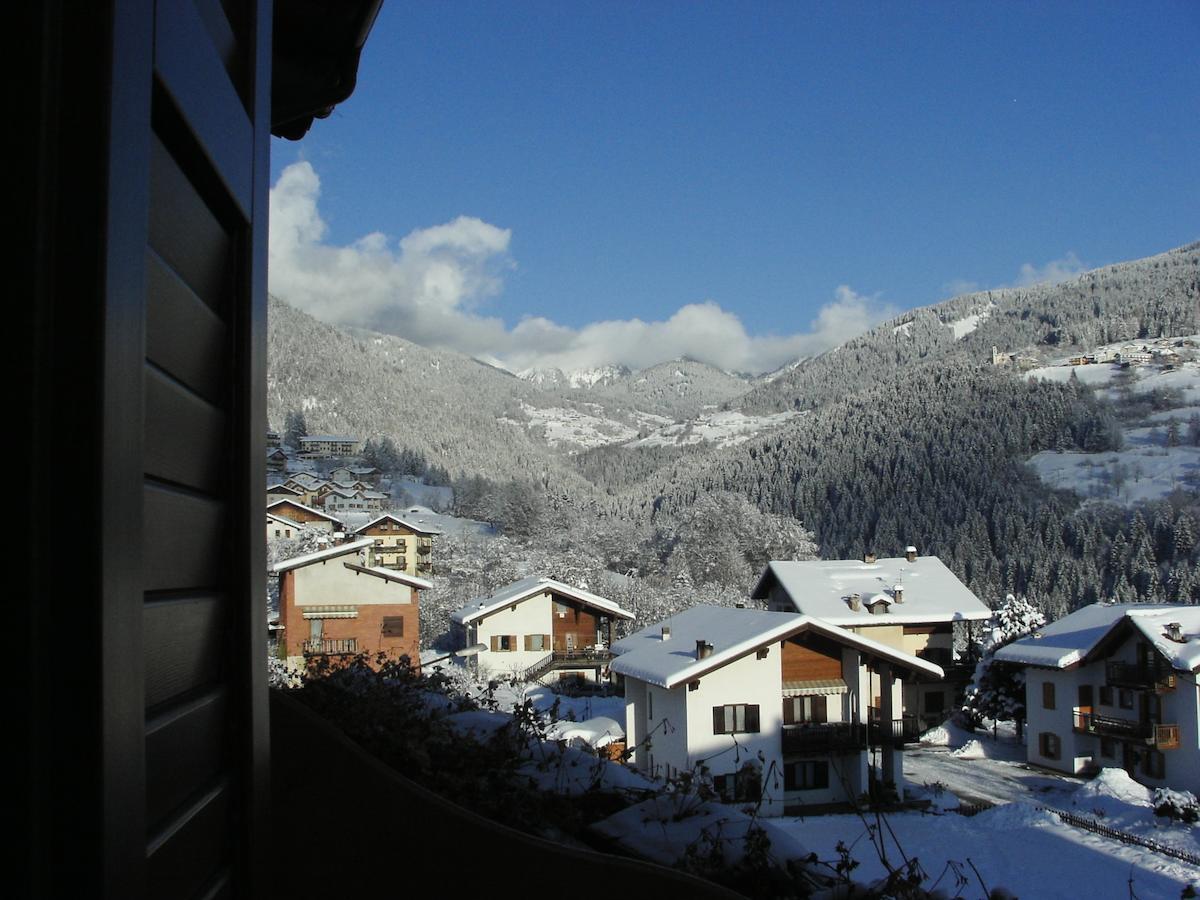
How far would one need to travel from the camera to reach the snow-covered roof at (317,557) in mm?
24031

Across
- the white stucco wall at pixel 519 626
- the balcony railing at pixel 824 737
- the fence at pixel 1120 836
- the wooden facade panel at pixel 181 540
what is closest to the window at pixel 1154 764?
the fence at pixel 1120 836

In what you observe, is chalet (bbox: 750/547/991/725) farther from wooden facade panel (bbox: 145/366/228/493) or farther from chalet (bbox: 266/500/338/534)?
chalet (bbox: 266/500/338/534)

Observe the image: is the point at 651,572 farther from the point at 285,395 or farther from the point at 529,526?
the point at 285,395

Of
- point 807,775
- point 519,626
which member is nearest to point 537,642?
point 519,626

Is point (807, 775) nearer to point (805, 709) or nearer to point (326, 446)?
point (805, 709)

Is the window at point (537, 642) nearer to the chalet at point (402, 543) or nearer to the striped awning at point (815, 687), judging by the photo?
the striped awning at point (815, 687)

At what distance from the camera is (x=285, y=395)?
13512 cm

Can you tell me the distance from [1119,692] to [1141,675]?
1.07 metres

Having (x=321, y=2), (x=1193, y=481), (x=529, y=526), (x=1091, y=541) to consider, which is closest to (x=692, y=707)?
(x=321, y=2)

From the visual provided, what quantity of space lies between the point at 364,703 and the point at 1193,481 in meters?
119

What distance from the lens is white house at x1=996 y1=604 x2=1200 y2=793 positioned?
24.2 m

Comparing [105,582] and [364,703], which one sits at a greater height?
[105,582]

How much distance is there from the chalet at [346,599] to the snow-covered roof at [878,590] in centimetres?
1425

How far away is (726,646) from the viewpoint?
19.7 meters
